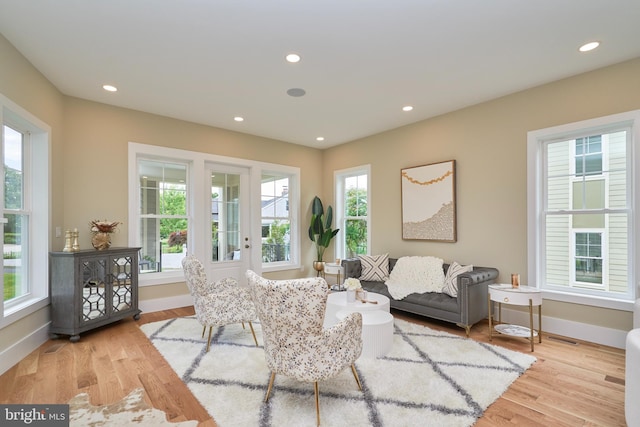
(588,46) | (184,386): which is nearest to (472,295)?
(588,46)

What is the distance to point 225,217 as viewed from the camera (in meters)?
5.11

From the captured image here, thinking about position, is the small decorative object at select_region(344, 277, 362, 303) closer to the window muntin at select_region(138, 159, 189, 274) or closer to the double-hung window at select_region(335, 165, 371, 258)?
the double-hung window at select_region(335, 165, 371, 258)

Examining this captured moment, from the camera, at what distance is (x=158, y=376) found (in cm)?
247

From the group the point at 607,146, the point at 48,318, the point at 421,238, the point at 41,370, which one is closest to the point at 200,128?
the point at 48,318

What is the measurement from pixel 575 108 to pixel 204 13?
3.67 meters

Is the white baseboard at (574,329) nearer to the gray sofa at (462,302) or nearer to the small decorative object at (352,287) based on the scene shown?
the gray sofa at (462,302)

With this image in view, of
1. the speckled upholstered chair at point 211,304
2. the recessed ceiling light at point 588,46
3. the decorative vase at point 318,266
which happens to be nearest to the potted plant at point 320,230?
the decorative vase at point 318,266

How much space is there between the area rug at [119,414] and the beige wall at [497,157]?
11.8ft

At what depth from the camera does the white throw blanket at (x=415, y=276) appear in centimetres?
390

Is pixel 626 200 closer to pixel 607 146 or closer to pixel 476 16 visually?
pixel 607 146

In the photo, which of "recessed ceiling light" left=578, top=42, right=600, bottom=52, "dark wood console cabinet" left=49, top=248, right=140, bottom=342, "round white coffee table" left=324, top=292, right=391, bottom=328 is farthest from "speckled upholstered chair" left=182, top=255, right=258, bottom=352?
"recessed ceiling light" left=578, top=42, right=600, bottom=52

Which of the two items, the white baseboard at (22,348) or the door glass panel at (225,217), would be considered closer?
the white baseboard at (22,348)

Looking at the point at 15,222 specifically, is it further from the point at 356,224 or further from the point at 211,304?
the point at 356,224

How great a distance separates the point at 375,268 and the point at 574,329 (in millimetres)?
2319
